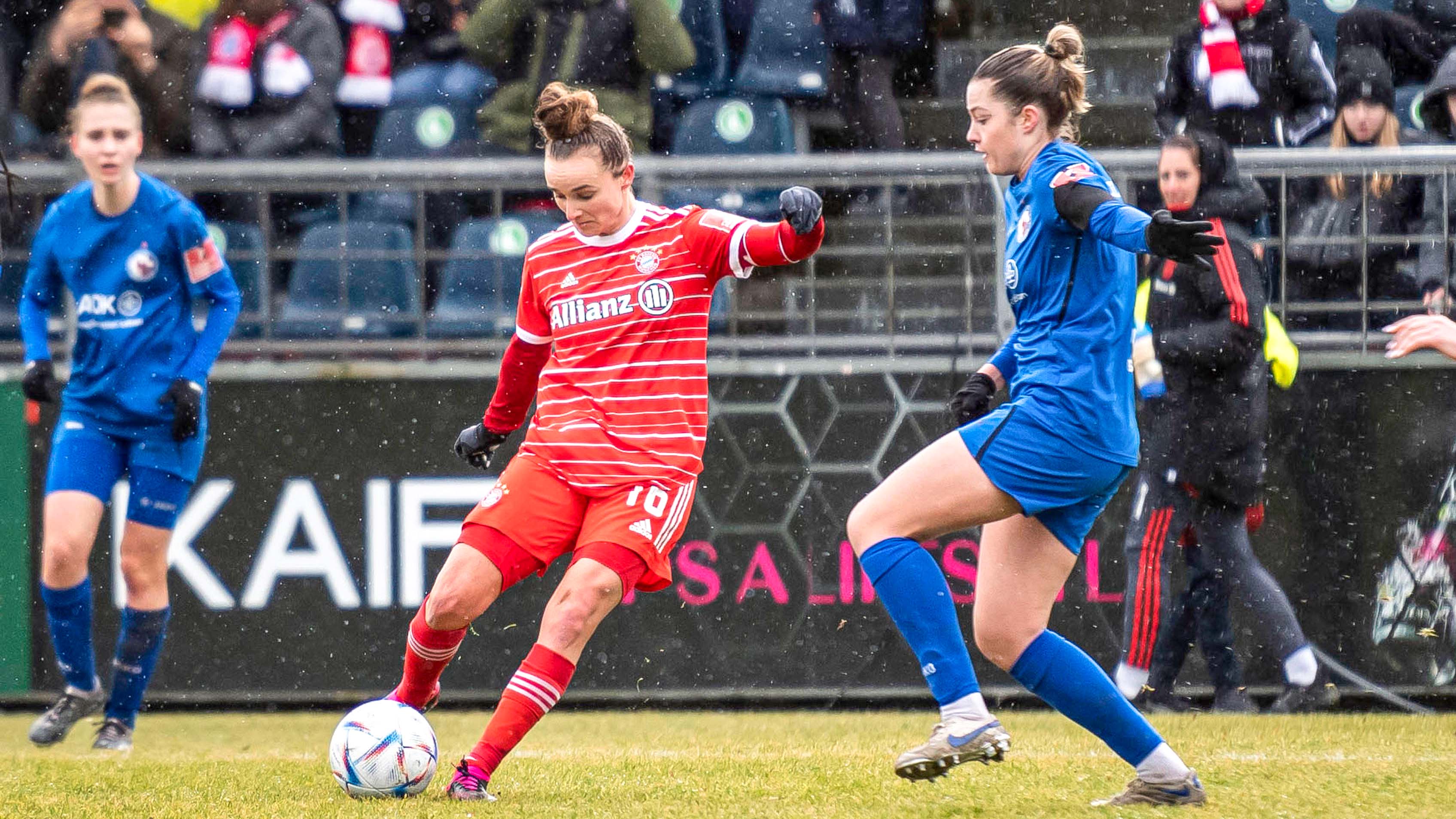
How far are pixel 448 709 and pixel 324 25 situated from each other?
10.5 ft

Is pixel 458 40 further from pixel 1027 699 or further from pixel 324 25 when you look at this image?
pixel 1027 699

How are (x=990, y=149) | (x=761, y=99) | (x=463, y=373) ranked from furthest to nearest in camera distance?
(x=761, y=99) < (x=463, y=373) < (x=990, y=149)

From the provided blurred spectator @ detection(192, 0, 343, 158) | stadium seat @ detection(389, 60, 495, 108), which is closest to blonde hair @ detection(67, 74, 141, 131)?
blurred spectator @ detection(192, 0, 343, 158)

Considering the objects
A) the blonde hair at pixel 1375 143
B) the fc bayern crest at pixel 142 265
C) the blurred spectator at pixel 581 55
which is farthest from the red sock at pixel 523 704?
the blonde hair at pixel 1375 143

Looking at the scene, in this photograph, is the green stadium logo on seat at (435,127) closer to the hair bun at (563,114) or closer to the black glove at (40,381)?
the black glove at (40,381)

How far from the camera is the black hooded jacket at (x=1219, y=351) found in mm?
6035

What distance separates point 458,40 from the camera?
7.64 m

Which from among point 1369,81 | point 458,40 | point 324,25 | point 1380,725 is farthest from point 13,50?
point 1380,725

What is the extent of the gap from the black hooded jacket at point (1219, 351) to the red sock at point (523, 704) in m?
3.03

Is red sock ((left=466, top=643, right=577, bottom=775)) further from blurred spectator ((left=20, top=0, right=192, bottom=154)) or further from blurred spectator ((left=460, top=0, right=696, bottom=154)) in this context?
blurred spectator ((left=20, top=0, right=192, bottom=154))

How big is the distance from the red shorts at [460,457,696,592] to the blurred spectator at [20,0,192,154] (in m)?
4.01

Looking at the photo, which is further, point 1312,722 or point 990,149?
point 1312,722

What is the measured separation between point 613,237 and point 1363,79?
381cm

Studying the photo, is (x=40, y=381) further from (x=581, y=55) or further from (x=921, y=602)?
(x=921, y=602)
